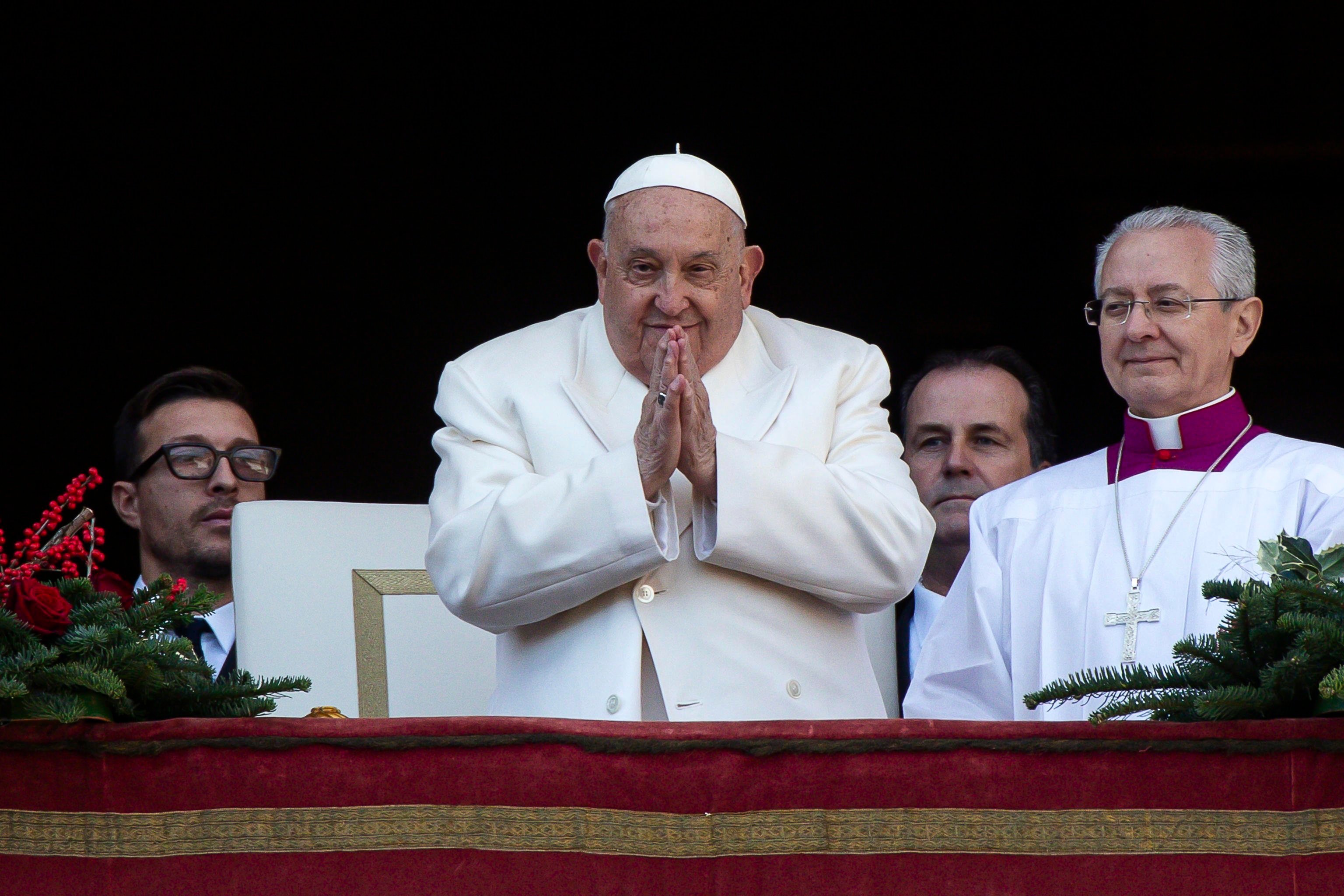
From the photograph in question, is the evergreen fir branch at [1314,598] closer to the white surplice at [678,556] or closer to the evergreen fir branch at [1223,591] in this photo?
the evergreen fir branch at [1223,591]

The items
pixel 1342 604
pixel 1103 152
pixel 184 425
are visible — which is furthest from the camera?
pixel 1103 152

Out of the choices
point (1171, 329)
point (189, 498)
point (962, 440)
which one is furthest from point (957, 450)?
point (189, 498)

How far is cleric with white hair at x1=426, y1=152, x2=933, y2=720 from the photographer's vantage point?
2.82 m

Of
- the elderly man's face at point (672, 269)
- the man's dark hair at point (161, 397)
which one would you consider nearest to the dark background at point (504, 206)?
the man's dark hair at point (161, 397)

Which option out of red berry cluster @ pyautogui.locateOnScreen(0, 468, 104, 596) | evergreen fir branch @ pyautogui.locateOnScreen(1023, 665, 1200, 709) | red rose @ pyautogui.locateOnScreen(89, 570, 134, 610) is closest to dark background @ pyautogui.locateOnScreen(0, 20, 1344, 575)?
red rose @ pyautogui.locateOnScreen(89, 570, 134, 610)

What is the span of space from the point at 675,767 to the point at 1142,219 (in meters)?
2.03

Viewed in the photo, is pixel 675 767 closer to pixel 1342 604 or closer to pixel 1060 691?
pixel 1060 691

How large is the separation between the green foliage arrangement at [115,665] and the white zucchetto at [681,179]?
3.71ft

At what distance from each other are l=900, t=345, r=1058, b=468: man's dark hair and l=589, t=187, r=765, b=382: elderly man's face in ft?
5.56

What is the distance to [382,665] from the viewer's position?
3801 mm

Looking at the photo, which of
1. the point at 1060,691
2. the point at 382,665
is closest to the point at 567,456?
the point at 382,665

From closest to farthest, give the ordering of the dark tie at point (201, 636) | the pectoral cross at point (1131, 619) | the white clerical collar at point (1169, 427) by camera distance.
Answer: the pectoral cross at point (1131, 619)
the white clerical collar at point (1169, 427)
the dark tie at point (201, 636)

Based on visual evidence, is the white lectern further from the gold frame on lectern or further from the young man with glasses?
the young man with glasses

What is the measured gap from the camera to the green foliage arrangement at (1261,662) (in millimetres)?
2082
